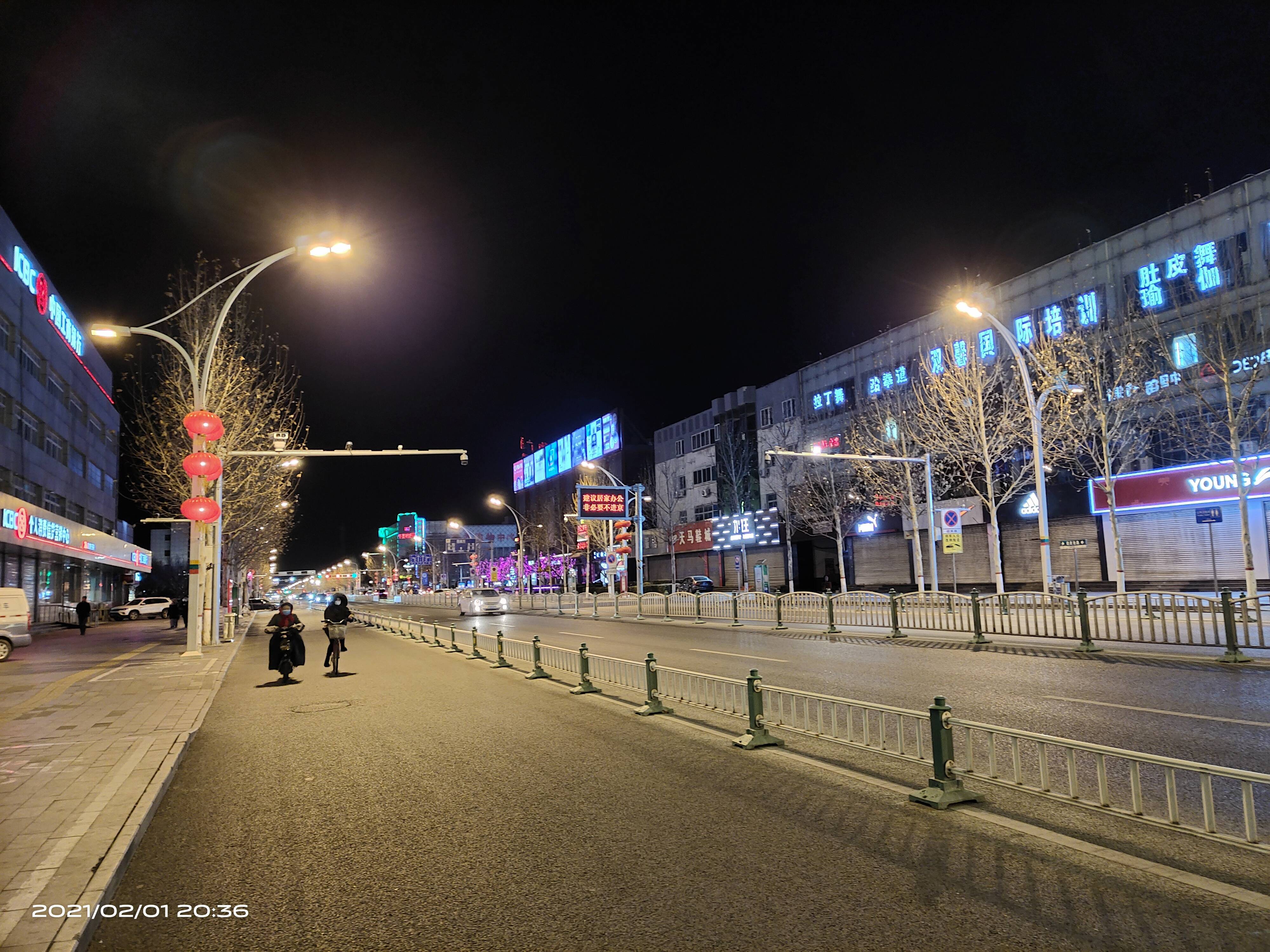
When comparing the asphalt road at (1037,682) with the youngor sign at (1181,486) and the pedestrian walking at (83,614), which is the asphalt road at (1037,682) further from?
the pedestrian walking at (83,614)

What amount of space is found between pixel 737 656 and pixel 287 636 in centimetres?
959

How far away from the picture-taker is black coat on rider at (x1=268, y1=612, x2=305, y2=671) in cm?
1642

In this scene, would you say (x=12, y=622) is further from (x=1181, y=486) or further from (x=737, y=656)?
(x=1181, y=486)

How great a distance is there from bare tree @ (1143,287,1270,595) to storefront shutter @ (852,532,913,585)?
56.7 feet

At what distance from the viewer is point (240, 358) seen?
3127cm

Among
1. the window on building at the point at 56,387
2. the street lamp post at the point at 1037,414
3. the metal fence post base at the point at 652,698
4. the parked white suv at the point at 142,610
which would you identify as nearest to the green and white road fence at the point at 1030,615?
the street lamp post at the point at 1037,414

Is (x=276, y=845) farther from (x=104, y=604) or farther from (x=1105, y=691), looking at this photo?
(x=104, y=604)

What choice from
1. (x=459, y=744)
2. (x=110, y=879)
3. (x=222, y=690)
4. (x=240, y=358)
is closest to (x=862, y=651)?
(x=459, y=744)

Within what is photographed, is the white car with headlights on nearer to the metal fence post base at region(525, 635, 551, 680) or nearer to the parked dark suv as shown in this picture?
the parked dark suv

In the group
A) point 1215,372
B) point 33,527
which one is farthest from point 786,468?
point 33,527

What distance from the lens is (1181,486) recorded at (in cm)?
3203

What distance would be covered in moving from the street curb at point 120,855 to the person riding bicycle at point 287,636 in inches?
261

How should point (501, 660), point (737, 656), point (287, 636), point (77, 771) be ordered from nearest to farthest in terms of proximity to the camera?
point (77, 771) → point (287, 636) → point (501, 660) → point (737, 656)

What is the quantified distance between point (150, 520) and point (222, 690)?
18.7 m
